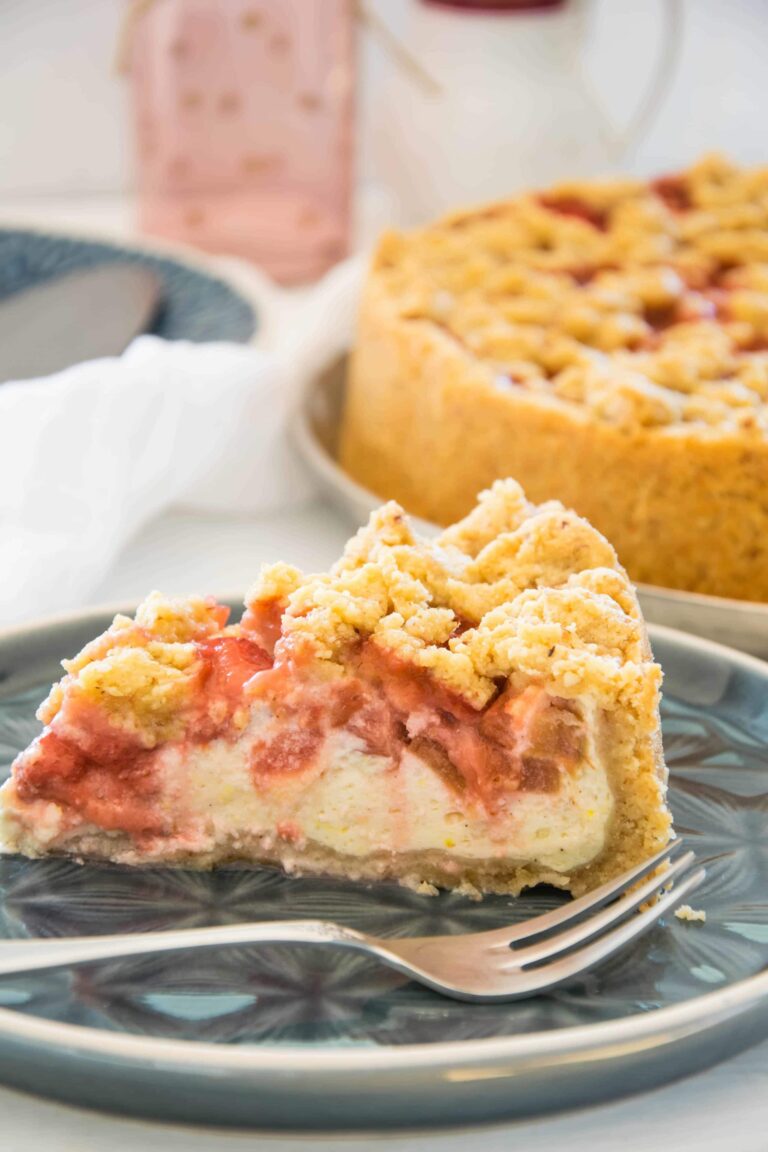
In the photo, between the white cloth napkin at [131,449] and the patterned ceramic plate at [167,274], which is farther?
the patterned ceramic plate at [167,274]

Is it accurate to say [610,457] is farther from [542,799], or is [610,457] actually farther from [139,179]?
[139,179]

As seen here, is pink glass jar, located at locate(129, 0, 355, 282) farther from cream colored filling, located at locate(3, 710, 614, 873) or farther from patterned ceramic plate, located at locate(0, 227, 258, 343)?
cream colored filling, located at locate(3, 710, 614, 873)

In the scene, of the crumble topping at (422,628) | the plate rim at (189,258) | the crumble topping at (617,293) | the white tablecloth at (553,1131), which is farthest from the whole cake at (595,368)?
the white tablecloth at (553,1131)

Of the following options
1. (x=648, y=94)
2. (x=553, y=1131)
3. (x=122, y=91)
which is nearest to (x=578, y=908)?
(x=553, y=1131)

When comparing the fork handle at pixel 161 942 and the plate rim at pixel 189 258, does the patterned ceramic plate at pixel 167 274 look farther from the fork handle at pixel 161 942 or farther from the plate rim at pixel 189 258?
the fork handle at pixel 161 942

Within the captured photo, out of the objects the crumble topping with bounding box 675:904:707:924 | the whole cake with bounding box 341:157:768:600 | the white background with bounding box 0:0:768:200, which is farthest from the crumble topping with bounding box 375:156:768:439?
the white background with bounding box 0:0:768:200

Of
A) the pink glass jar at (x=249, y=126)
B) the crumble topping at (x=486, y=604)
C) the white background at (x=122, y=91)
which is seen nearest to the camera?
the crumble topping at (x=486, y=604)

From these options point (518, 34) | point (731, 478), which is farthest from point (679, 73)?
point (731, 478)
